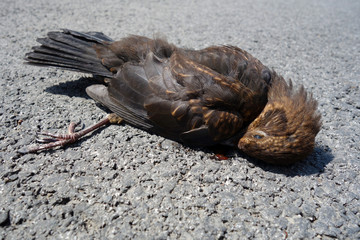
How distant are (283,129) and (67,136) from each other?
2.45 meters

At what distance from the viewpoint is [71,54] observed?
3.90m

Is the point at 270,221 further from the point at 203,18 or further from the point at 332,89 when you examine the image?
the point at 203,18

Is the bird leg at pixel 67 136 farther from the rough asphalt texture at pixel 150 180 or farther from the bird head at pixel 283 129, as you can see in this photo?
the bird head at pixel 283 129

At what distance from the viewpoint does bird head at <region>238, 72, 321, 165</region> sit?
305 centimetres

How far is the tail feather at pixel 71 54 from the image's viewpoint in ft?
12.6

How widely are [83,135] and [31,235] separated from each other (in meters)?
1.34

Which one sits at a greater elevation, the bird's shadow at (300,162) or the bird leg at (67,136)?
the bird's shadow at (300,162)

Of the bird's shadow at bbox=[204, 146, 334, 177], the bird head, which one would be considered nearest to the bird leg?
the bird's shadow at bbox=[204, 146, 334, 177]

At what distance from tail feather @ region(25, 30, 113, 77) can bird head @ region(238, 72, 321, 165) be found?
2.03 meters

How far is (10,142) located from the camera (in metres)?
3.19

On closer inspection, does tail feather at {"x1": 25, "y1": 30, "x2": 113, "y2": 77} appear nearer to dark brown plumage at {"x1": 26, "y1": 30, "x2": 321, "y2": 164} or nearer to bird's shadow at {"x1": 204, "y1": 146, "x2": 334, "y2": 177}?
dark brown plumage at {"x1": 26, "y1": 30, "x2": 321, "y2": 164}

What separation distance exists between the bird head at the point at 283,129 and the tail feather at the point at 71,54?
2034 mm

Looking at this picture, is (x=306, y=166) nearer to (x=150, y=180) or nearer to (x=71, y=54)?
(x=150, y=180)

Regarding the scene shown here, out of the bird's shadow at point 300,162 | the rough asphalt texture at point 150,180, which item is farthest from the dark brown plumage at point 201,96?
the rough asphalt texture at point 150,180
